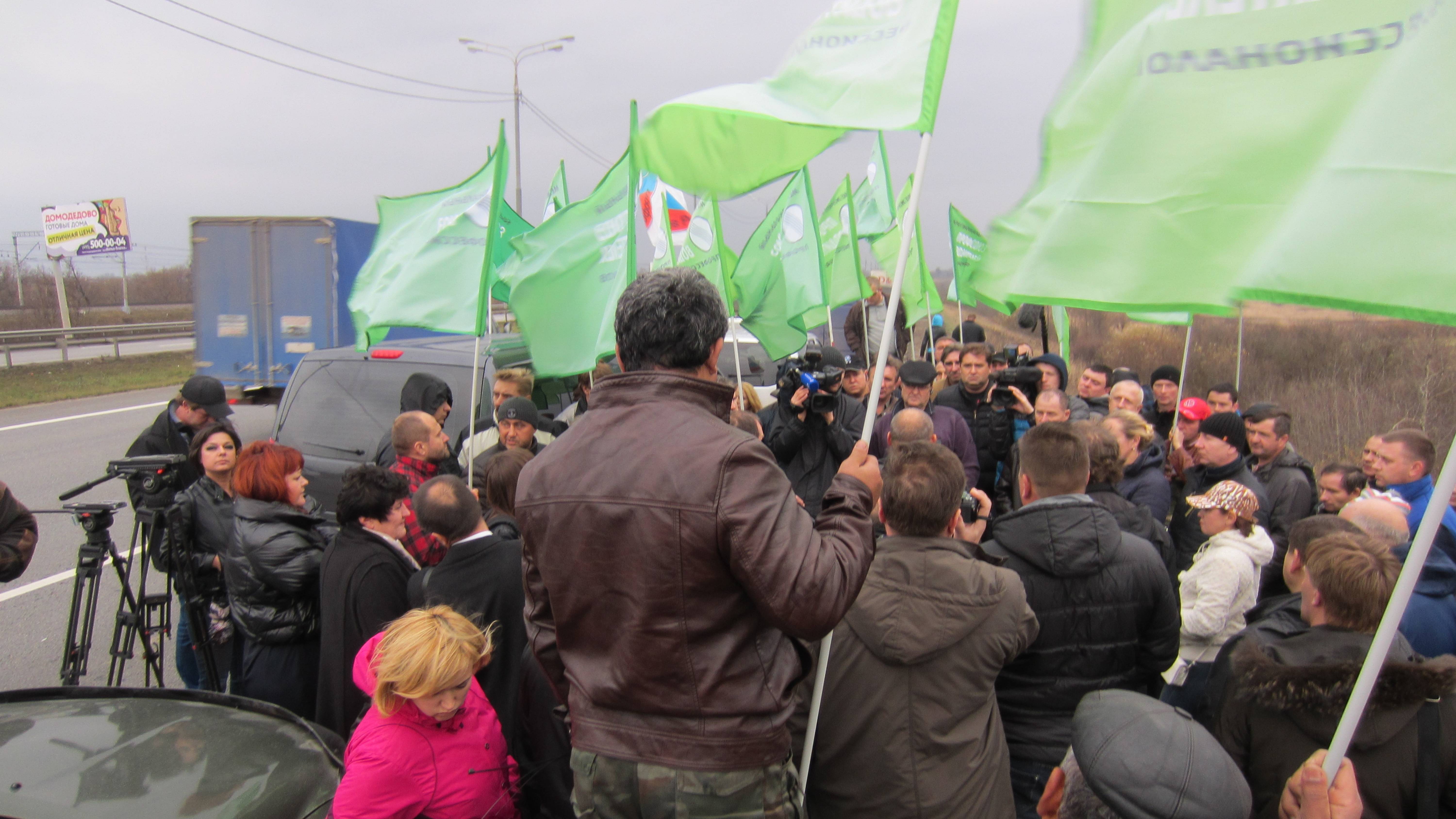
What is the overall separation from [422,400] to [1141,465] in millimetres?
4098

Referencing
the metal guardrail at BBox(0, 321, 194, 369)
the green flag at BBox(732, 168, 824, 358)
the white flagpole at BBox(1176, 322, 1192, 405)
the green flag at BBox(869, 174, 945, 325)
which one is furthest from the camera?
the metal guardrail at BBox(0, 321, 194, 369)

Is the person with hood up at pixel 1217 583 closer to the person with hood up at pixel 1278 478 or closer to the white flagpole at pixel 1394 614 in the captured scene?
the person with hood up at pixel 1278 478

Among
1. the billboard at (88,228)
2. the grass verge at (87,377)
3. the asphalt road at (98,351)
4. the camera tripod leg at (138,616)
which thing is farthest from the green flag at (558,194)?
the billboard at (88,228)

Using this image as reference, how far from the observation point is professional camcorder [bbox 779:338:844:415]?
3.73 m

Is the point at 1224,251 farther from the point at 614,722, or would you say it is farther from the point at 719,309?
the point at 614,722

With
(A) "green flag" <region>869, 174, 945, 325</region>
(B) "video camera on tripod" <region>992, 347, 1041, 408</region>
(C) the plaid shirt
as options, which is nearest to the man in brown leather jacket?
(C) the plaid shirt

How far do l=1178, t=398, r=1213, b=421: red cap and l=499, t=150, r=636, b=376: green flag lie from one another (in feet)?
11.7

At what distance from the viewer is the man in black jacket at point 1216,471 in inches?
153

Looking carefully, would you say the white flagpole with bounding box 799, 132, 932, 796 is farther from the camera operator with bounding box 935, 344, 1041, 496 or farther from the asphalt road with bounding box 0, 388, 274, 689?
the asphalt road with bounding box 0, 388, 274, 689

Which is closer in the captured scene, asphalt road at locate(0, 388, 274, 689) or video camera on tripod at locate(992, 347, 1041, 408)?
asphalt road at locate(0, 388, 274, 689)

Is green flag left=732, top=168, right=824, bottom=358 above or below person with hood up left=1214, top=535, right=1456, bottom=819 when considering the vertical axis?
above

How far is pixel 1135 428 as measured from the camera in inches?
164

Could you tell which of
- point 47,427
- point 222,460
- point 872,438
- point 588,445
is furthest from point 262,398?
point 588,445

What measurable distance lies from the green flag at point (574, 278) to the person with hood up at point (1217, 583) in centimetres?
302
